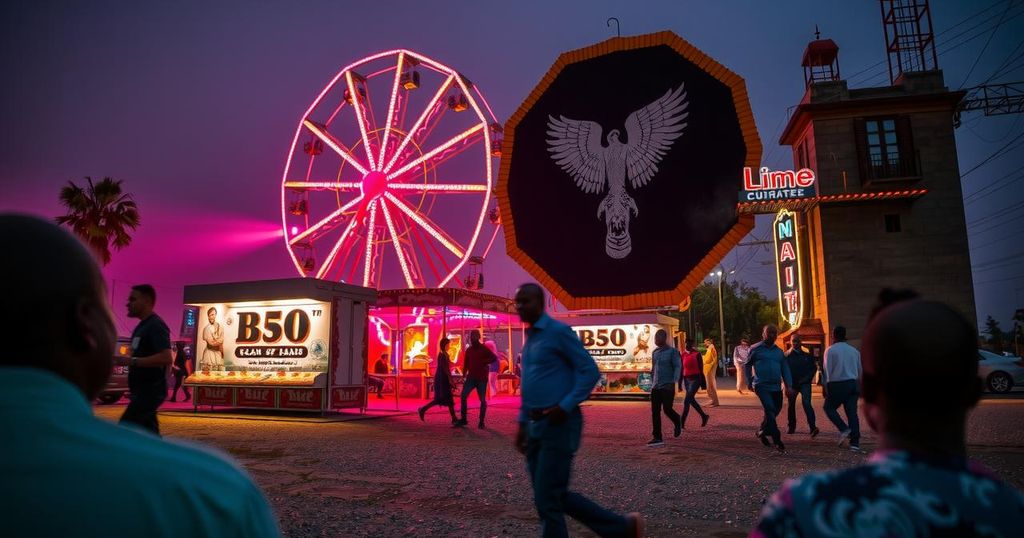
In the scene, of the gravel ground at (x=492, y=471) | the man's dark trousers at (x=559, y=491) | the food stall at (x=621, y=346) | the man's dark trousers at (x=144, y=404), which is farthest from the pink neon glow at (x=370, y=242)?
the man's dark trousers at (x=559, y=491)

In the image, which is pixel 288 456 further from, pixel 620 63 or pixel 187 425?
pixel 620 63

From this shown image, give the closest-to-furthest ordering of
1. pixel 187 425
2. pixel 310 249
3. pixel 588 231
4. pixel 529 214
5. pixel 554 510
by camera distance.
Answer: pixel 554 510, pixel 187 425, pixel 588 231, pixel 529 214, pixel 310 249

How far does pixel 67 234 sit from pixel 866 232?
27.6 metres

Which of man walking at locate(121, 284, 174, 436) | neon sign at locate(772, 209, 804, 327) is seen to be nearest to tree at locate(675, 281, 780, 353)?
neon sign at locate(772, 209, 804, 327)

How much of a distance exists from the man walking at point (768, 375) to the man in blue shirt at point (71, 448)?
366 inches

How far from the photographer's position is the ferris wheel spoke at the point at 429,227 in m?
24.4

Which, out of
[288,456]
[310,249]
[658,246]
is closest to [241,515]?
[288,456]

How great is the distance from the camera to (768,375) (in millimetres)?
9383

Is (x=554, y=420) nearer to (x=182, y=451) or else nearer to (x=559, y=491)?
(x=559, y=491)

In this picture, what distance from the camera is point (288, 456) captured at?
8727 mm

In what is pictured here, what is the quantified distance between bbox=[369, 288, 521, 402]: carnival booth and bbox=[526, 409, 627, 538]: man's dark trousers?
14.4m

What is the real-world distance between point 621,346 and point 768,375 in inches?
517

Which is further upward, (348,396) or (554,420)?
(554,420)

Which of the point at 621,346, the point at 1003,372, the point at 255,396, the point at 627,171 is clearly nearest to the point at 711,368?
the point at 621,346
